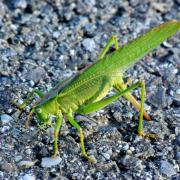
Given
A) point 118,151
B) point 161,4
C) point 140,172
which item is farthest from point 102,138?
point 161,4

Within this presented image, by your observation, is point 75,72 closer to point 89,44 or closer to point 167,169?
point 89,44

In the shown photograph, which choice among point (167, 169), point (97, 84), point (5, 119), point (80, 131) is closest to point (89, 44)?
point (97, 84)

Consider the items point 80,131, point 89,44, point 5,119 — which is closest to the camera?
point 80,131

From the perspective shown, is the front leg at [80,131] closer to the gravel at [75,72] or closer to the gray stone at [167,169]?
the gravel at [75,72]

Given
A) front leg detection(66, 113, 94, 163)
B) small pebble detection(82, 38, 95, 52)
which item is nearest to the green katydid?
front leg detection(66, 113, 94, 163)

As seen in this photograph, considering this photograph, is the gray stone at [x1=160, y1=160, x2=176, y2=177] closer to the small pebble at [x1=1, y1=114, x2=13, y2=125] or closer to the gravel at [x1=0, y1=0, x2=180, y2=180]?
the gravel at [x1=0, y1=0, x2=180, y2=180]

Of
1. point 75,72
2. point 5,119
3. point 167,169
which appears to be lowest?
point 167,169

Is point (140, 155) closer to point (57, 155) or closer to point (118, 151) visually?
point (118, 151)
